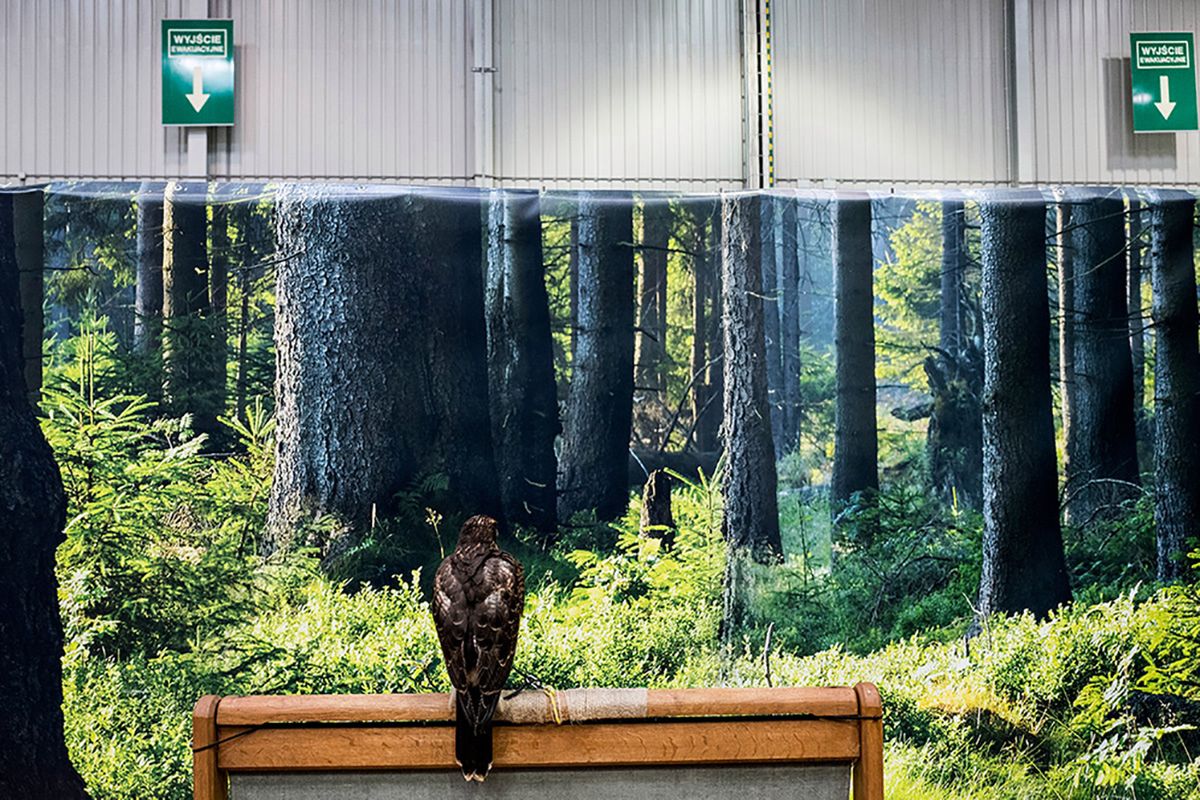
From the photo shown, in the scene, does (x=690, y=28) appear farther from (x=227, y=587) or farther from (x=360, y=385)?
(x=227, y=587)

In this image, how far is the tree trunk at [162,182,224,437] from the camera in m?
4.18

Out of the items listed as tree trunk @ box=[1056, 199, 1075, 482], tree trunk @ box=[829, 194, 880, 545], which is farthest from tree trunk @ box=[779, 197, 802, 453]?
tree trunk @ box=[1056, 199, 1075, 482]

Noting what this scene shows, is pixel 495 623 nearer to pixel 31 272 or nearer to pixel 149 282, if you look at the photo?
pixel 149 282

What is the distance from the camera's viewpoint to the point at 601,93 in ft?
16.5

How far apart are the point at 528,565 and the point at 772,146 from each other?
6.52 feet

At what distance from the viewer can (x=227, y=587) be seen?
13.7 feet

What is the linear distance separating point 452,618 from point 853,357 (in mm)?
2115

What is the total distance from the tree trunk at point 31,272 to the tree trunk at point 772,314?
8.10 feet

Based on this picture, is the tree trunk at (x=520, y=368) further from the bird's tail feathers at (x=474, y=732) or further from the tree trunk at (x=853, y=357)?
the bird's tail feathers at (x=474, y=732)

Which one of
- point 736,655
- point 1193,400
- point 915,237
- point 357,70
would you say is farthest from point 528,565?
point 1193,400

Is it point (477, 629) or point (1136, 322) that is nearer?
point (477, 629)

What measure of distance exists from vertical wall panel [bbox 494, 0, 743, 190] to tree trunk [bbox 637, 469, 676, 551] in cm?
134

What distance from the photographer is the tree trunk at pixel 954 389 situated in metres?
4.47

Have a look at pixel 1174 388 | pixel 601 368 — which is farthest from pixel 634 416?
pixel 1174 388
